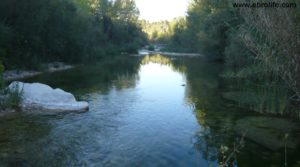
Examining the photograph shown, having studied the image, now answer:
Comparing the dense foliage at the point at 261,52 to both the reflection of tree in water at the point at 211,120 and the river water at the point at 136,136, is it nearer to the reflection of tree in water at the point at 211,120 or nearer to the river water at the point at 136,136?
the reflection of tree in water at the point at 211,120

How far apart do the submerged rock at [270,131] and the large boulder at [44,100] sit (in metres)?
7.18

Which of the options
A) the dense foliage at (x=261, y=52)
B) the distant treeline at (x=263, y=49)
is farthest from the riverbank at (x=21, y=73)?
the distant treeline at (x=263, y=49)

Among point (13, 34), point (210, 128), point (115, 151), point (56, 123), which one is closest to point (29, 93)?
point (56, 123)

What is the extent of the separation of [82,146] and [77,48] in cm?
3030

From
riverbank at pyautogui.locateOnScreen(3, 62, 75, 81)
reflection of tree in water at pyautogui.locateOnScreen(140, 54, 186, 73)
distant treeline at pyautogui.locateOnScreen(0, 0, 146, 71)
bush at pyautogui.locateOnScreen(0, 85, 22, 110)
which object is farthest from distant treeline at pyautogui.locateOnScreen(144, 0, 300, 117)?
distant treeline at pyautogui.locateOnScreen(0, 0, 146, 71)

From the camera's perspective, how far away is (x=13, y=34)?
26.5 m

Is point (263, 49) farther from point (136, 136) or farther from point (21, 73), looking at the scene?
point (21, 73)

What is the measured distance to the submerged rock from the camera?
10.9m

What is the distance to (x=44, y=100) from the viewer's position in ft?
50.6

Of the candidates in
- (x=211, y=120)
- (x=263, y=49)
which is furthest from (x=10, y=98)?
(x=263, y=49)

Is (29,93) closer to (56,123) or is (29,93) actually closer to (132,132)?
(56,123)

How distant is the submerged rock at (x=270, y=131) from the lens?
10.9 m

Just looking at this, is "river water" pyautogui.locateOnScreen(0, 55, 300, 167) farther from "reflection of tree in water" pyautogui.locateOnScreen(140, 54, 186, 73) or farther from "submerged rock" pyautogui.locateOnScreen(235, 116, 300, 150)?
"reflection of tree in water" pyautogui.locateOnScreen(140, 54, 186, 73)

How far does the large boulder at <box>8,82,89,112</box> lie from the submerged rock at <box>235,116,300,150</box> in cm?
718
